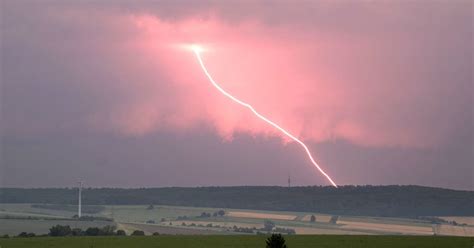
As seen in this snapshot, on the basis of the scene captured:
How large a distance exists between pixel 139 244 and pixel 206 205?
11909cm

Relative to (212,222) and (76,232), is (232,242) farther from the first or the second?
(212,222)

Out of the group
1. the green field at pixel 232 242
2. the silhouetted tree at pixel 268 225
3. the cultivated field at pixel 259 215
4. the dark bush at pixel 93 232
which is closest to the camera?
the green field at pixel 232 242

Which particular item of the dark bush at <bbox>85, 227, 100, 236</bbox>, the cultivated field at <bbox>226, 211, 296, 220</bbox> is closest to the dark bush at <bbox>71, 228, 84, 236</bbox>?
the dark bush at <bbox>85, 227, 100, 236</bbox>

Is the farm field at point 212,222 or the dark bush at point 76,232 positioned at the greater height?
the farm field at point 212,222

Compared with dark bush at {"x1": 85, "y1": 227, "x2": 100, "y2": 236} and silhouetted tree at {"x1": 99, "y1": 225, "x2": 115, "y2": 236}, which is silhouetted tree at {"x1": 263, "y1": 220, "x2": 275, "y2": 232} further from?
dark bush at {"x1": 85, "y1": 227, "x2": 100, "y2": 236}

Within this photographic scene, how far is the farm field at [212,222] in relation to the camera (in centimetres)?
10988

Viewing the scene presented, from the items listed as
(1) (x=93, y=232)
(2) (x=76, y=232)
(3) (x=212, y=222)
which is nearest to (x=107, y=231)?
(1) (x=93, y=232)

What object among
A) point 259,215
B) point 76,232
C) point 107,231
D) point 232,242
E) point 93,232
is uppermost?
point 259,215

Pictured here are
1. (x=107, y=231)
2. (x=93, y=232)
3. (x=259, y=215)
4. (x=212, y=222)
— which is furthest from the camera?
(x=259, y=215)

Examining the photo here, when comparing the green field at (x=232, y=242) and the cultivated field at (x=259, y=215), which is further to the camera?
the cultivated field at (x=259, y=215)

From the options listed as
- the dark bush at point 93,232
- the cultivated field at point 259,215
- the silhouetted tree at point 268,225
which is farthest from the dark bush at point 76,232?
the cultivated field at point 259,215

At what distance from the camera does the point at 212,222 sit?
455 feet

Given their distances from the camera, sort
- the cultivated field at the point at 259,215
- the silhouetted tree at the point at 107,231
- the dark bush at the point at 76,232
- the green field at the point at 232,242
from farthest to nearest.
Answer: the cultivated field at the point at 259,215 → the silhouetted tree at the point at 107,231 → the dark bush at the point at 76,232 → the green field at the point at 232,242

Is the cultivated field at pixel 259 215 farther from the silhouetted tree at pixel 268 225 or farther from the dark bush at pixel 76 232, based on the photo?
the dark bush at pixel 76 232
